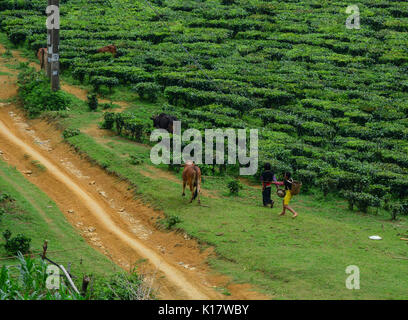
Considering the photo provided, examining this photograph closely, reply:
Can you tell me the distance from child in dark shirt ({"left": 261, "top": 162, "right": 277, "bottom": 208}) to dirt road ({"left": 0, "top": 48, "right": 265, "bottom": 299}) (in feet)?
11.5

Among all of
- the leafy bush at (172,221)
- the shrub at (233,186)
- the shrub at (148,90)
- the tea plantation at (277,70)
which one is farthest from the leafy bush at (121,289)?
the shrub at (148,90)

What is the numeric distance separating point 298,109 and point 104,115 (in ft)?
33.2

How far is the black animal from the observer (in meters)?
28.9

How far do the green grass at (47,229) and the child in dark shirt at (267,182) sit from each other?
20.3 ft

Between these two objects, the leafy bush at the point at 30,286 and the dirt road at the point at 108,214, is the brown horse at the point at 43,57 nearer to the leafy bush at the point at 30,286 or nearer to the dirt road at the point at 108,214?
the dirt road at the point at 108,214

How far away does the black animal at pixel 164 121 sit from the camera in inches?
1137

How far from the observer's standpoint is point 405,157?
27547 mm

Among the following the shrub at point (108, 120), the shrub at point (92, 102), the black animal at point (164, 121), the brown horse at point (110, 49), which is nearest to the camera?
the shrub at point (108, 120)

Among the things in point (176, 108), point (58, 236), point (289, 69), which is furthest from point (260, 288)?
point (289, 69)

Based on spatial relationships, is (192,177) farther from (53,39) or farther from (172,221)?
(53,39)

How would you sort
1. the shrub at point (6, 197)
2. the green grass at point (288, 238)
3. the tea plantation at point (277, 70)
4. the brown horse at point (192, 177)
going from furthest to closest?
the tea plantation at point (277, 70) → the brown horse at point (192, 177) → the shrub at point (6, 197) → the green grass at point (288, 238)

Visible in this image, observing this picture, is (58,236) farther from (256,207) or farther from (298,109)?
(298,109)

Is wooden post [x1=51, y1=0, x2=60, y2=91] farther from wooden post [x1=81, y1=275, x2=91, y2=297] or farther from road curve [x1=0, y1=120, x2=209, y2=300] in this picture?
wooden post [x1=81, y1=275, x2=91, y2=297]

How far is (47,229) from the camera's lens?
19.0 m
